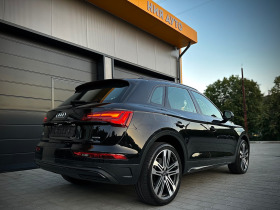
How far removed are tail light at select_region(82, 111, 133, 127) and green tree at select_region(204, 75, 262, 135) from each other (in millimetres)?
37982

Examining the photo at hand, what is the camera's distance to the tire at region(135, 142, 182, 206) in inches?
113

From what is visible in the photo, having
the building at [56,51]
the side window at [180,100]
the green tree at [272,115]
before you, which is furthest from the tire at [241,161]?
the green tree at [272,115]

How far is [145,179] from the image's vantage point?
285 centimetres

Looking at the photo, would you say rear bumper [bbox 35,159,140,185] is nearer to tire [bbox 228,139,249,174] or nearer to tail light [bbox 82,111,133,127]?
tail light [bbox 82,111,133,127]

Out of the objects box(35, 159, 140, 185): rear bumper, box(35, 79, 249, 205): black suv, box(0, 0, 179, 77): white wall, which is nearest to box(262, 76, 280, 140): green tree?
box(0, 0, 179, 77): white wall

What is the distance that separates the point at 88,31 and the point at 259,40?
17.0 meters

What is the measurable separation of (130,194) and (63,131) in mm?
1387

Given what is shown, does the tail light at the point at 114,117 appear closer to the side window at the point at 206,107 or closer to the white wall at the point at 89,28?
the side window at the point at 206,107

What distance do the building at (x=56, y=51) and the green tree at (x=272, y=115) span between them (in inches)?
1047

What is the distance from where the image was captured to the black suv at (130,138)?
2684 millimetres

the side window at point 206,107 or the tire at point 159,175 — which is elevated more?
the side window at point 206,107

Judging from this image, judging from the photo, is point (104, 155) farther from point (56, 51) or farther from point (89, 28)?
point (89, 28)

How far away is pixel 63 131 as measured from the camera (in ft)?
9.91

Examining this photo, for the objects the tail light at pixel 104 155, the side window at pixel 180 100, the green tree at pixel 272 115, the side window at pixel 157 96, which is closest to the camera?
the tail light at pixel 104 155
